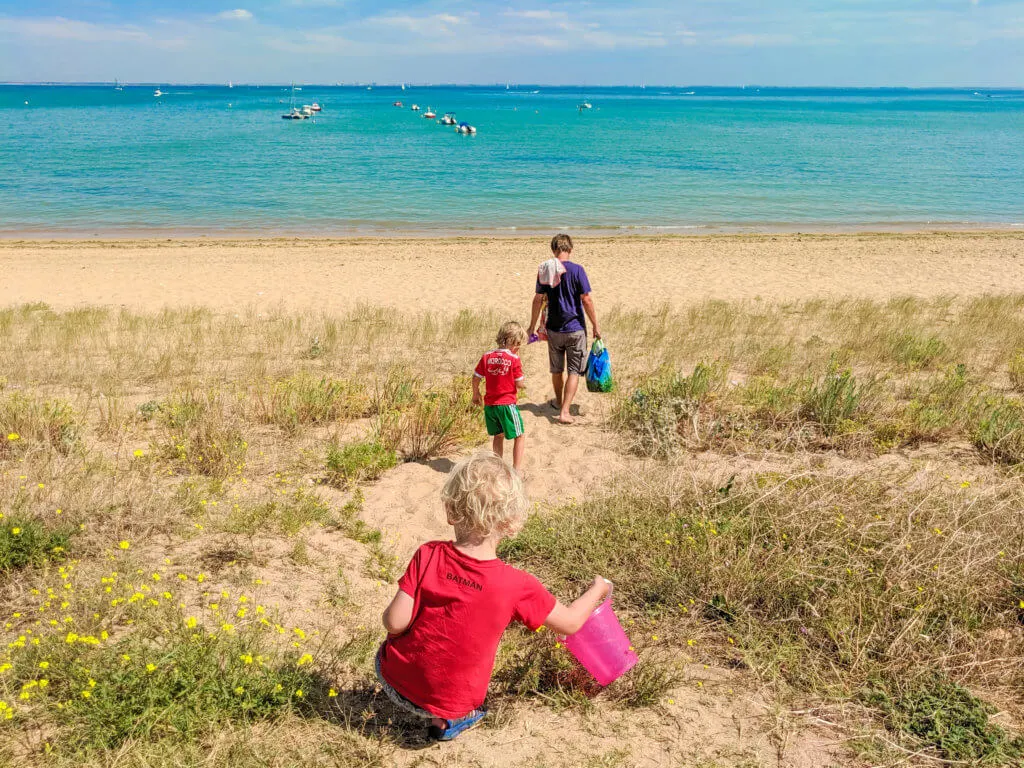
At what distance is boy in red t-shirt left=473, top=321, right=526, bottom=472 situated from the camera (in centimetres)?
575

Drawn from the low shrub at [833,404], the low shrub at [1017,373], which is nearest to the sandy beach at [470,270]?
the low shrub at [1017,373]

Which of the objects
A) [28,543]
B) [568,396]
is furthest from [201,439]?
[568,396]

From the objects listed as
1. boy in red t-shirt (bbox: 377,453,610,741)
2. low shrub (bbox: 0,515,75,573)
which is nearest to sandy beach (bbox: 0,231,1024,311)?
low shrub (bbox: 0,515,75,573)

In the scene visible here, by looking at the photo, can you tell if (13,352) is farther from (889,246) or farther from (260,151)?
(260,151)

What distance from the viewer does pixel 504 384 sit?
581cm

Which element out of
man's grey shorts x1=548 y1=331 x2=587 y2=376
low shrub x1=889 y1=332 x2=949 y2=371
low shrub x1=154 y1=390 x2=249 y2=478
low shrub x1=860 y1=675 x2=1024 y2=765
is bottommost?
low shrub x1=860 y1=675 x2=1024 y2=765

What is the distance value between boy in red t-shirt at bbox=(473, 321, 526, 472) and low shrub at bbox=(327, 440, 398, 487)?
91cm

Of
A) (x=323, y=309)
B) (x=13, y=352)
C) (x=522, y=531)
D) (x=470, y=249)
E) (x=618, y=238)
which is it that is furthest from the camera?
(x=618, y=238)

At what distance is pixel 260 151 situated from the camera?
165 ft

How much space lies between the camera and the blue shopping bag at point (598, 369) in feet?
23.9

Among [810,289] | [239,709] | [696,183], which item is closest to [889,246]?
[810,289]

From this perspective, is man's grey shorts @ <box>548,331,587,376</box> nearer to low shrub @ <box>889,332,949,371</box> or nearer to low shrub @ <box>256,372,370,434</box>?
low shrub @ <box>256,372,370,434</box>

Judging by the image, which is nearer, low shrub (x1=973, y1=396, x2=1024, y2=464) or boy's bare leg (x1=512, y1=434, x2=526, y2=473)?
low shrub (x1=973, y1=396, x2=1024, y2=464)

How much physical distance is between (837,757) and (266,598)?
9.61ft
